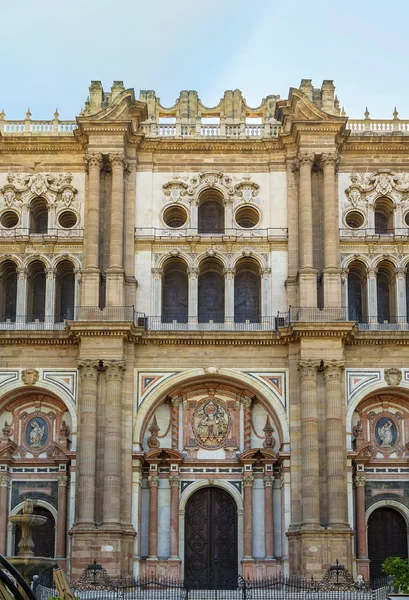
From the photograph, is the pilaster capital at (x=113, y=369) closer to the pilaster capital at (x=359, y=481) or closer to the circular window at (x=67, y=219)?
the circular window at (x=67, y=219)

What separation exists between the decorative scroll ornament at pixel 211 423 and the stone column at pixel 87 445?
4.04m

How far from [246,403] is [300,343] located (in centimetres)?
315

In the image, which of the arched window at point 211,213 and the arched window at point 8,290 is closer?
the arched window at point 8,290

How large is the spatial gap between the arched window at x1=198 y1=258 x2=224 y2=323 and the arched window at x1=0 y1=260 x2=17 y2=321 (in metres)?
7.09

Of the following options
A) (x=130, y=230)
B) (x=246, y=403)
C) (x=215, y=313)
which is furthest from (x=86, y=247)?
(x=246, y=403)

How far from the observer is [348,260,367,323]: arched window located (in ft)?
137

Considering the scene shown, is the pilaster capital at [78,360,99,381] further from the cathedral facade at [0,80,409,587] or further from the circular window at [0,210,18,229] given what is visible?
the circular window at [0,210,18,229]

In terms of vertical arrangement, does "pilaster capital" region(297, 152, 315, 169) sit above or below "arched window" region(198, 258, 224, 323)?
above

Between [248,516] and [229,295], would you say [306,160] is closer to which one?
[229,295]

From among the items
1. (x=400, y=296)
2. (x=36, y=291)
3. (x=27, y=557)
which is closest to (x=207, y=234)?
(x=36, y=291)

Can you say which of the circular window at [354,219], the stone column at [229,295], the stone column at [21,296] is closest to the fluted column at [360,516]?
the stone column at [229,295]

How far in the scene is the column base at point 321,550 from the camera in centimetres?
3678

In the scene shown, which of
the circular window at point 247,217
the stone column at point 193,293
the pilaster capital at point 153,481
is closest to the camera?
the pilaster capital at point 153,481

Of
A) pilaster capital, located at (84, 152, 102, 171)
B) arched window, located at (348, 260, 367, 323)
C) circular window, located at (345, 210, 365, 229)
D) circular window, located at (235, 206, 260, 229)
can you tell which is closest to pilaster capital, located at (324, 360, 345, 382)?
arched window, located at (348, 260, 367, 323)
